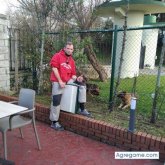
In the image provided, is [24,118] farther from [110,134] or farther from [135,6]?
[135,6]

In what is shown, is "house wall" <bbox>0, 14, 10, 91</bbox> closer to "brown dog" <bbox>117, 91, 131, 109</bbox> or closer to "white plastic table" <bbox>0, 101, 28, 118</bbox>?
"brown dog" <bbox>117, 91, 131, 109</bbox>

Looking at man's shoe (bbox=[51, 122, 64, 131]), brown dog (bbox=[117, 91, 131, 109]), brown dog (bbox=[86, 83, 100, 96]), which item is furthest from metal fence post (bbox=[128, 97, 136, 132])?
brown dog (bbox=[86, 83, 100, 96])

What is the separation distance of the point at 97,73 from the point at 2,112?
6.07m

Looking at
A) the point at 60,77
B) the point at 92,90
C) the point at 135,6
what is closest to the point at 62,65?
the point at 60,77

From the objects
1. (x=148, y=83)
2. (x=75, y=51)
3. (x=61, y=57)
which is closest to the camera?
(x=61, y=57)

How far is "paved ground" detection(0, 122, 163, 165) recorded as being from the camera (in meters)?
3.45

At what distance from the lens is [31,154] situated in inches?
142

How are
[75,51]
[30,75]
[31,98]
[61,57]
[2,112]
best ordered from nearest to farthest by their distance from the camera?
[2,112] < [31,98] < [61,57] < [75,51] < [30,75]

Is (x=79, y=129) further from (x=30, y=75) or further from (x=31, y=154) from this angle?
(x=30, y=75)

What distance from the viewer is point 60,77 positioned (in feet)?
14.2

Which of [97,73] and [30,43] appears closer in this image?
[30,43]

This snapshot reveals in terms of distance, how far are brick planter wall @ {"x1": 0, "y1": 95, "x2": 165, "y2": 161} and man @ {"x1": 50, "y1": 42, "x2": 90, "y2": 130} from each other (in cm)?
23

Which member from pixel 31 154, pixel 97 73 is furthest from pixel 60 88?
pixel 97 73

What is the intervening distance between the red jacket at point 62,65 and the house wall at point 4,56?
2.68 m
